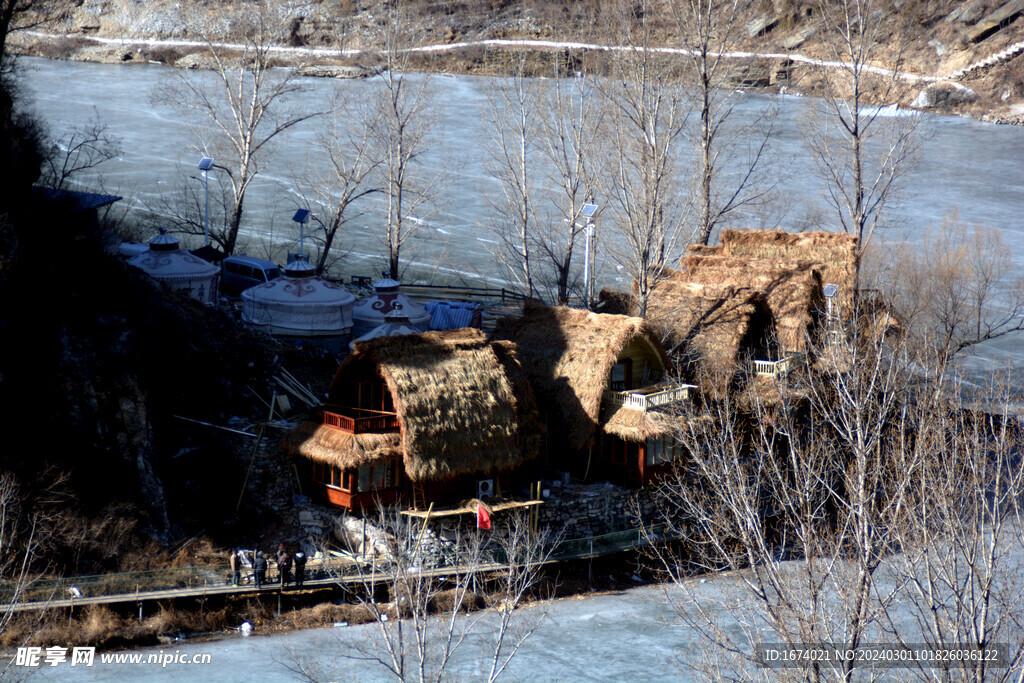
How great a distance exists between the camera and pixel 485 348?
3081cm

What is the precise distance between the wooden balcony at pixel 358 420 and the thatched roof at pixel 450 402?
52 centimetres

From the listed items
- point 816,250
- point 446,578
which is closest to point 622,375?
point 446,578

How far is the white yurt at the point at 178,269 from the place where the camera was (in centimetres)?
4262

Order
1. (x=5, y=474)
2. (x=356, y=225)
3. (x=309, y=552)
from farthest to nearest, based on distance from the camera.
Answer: (x=356, y=225) → (x=309, y=552) → (x=5, y=474)

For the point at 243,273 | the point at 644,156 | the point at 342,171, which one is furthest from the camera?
the point at 342,171

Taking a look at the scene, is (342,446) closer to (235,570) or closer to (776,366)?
(235,570)

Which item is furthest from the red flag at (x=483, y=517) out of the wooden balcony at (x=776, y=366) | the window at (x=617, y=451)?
the wooden balcony at (x=776, y=366)

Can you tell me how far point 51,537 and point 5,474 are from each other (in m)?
1.85

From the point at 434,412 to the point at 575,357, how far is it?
19.2ft

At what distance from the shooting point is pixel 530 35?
111500mm

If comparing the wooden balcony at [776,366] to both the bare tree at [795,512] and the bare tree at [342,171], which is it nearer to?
the bare tree at [795,512]

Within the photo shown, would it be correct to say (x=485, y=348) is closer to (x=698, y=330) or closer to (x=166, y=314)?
(x=698, y=330)

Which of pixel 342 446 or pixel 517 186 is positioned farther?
pixel 517 186

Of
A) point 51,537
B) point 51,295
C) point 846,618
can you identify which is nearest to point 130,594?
point 51,537
